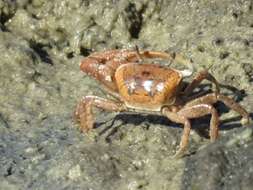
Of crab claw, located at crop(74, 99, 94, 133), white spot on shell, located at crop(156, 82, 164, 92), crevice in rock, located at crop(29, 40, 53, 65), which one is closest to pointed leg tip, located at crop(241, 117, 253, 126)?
white spot on shell, located at crop(156, 82, 164, 92)

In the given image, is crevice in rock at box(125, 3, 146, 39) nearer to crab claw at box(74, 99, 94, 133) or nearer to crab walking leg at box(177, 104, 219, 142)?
crab claw at box(74, 99, 94, 133)

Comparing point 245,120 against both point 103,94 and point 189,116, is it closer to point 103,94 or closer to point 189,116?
point 189,116

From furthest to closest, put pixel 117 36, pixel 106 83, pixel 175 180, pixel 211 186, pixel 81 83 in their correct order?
1. pixel 117 36
2. pixel 81 83
3. pixel 106 83
4. pixel 175 180
5. pixel 211 186

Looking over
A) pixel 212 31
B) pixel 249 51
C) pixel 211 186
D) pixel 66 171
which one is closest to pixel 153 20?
pixel 212 31

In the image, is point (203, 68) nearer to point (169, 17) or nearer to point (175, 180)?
point (169, 17)

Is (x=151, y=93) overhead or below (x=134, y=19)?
below

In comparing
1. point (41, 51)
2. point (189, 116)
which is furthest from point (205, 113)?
point (41, 51)
